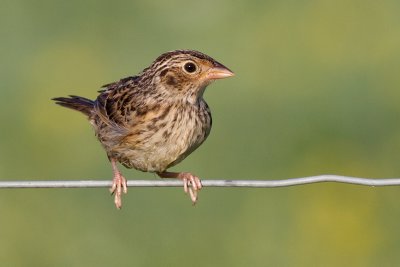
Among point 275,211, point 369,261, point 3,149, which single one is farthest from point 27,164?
point 369,261

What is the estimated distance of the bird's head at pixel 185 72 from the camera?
8.15 meters

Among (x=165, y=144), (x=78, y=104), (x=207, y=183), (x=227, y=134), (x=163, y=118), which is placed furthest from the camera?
(x=227, y=134)

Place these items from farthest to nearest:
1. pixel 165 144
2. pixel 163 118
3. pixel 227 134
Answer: pixel 227 134 < pixel 163 118 < pixel 165 144

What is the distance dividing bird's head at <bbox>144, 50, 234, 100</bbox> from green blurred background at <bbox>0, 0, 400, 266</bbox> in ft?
4.39

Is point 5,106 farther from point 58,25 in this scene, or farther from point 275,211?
point 275,211

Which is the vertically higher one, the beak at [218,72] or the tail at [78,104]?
the beak at [218,72]

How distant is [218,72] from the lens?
8.09 meters

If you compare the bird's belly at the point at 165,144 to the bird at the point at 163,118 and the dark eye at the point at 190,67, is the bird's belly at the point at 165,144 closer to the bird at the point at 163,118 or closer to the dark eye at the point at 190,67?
the bird at the point at 163,118

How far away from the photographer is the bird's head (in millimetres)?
8146

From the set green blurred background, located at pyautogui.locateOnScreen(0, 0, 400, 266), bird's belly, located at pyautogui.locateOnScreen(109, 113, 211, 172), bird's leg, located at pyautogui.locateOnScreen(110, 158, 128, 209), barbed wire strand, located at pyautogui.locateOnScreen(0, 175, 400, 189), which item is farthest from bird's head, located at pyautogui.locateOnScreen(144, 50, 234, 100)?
barbed wire strand, located at pyautogui.locateOnScreen(0, 175, 400, 189)

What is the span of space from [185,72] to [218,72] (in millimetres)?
235

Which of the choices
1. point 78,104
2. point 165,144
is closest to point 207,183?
point 165,144

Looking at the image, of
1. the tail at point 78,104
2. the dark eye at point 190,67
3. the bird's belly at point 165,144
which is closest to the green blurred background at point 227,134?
the tail at point 78,104

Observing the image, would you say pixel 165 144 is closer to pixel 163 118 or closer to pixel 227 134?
pixel 163 118
